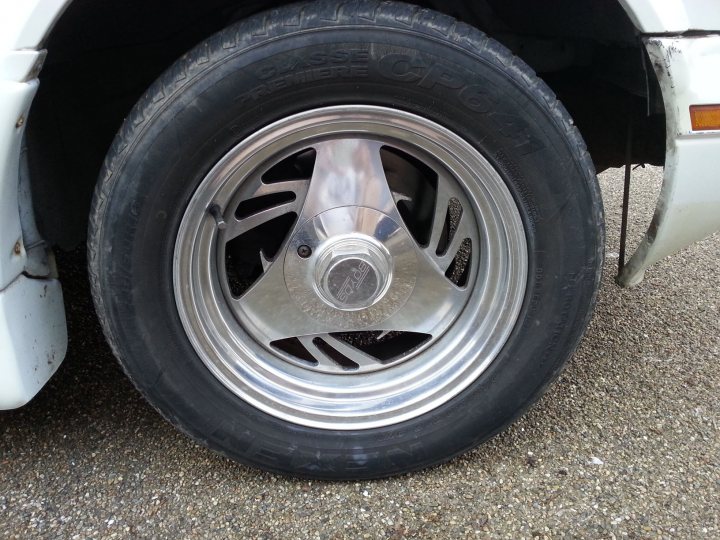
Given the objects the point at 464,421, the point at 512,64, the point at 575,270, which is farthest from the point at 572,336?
the point at 512,64

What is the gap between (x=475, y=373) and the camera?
1623 millimetres

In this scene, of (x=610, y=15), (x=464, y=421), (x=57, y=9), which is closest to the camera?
(x=57, y=9)

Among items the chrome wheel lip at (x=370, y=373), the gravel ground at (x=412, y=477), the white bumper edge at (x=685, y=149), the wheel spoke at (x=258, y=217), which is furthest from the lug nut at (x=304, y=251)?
the white bumper edge at (x=685, y=149)

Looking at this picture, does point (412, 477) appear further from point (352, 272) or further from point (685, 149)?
point (685, 149)

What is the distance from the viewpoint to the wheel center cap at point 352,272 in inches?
61.8

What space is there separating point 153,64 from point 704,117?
148 cm

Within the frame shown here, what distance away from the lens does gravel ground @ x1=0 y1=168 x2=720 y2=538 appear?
60.0 inches

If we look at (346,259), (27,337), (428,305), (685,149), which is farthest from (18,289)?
(685,149)

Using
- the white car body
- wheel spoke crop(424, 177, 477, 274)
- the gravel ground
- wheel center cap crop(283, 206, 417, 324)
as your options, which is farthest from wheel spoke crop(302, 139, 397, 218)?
the gravel ground

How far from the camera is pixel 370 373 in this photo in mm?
1729

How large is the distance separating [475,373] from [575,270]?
37cm

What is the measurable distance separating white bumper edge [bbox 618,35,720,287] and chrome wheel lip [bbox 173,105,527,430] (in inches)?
13.9

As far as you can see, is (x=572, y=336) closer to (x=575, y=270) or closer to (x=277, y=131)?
(x=575, y=270)

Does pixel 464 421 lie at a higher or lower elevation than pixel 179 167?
→ lower
